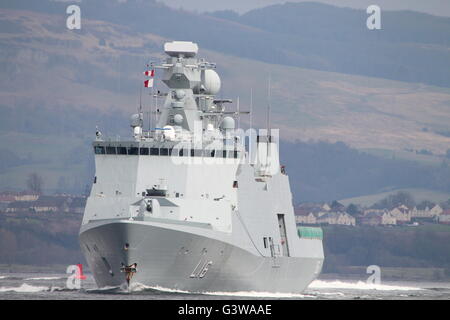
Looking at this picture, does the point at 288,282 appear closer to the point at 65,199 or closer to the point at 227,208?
the point at 227,208

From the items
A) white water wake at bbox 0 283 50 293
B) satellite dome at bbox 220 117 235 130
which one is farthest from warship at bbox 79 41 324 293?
white water wake at bbox 0 283 50 293

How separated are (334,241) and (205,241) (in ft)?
242

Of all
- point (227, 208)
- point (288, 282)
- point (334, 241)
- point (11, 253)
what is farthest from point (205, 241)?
point (334, 241)

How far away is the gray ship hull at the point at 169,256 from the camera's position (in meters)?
70.8

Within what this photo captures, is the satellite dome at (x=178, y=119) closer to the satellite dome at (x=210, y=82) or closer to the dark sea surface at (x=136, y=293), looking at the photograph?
the satellite dome at (x=210, y=82)

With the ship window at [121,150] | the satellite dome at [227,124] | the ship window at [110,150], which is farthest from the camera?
the satellite dome at [227,124]

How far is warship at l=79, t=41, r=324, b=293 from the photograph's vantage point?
71500 mm

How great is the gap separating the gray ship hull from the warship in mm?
46

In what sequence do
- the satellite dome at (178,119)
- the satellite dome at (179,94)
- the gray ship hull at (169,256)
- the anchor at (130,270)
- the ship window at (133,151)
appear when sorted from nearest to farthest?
1. the gray ship hull at (169,256)
2. the anchor at (130,270)
3. the ship window at (133,151)
4. the satellite dome at (178,119)
5. the satellite dome at (179,94)

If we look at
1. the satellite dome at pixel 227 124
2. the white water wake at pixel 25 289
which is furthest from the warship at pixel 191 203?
the white water wake at pixel 25 289

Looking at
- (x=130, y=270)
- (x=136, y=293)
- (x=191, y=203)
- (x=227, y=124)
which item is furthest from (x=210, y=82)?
(x=136, y=293)
